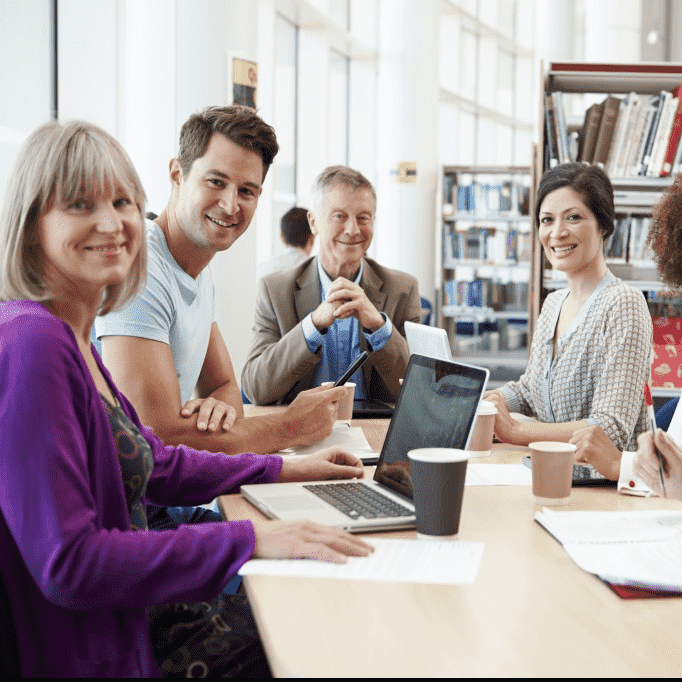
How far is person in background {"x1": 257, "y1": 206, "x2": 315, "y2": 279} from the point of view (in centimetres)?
491

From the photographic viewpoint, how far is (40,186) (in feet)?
3.75

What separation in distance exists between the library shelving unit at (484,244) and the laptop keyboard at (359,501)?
565 cm

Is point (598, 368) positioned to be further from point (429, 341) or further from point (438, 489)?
point (438, 489)

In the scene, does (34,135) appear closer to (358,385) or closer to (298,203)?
(358,385)

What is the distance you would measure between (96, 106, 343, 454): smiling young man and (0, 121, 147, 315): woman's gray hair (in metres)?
0.66

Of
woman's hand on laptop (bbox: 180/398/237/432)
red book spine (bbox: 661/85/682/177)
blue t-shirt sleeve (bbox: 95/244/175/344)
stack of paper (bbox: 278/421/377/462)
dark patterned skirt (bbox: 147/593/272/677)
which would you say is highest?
red book spine (bbox: 661/85/682/177)

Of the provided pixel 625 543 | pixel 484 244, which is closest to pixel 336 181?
pixel 625 543

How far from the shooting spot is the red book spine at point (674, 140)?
3377mm

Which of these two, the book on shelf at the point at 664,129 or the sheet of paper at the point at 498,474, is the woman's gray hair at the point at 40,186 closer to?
the sheet of paper at the point at 498,474

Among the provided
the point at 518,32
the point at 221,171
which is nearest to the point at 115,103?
the point at 221,171

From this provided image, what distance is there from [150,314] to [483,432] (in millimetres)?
813

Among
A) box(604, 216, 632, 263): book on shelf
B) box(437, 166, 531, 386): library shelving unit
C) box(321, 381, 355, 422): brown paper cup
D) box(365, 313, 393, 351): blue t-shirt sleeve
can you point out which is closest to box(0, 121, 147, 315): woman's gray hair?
box(321, 381, 355, 422): brown paper cup

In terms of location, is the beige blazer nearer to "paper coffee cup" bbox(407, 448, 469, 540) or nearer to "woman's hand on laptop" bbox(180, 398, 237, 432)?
"woman's hand on laptop" bbox(180, 398, 237, 432)

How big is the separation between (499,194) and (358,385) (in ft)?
16.7
